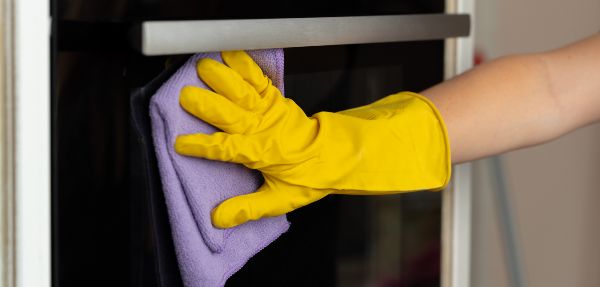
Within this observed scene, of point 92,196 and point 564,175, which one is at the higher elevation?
point 92,196

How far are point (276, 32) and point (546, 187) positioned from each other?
3.55 feet

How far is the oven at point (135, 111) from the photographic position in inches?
26.4

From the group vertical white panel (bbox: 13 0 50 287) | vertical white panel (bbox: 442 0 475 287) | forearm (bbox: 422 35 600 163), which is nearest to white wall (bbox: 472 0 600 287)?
vertical white panel (bbox: 442 0 475 287)

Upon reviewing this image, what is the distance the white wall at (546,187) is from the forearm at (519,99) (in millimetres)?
610

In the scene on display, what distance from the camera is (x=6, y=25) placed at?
2.12 ft

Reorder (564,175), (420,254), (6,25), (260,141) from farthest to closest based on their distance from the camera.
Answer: (564,175) → (420,254) → (260,141) → (6,25)

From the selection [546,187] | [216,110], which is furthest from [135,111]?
[546,187]

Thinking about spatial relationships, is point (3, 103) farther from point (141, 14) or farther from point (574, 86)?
point (574, 86)

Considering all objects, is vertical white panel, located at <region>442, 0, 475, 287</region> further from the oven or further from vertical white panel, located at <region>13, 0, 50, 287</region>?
vertical white panel, located at <region>13, 0, 50, 287</region>

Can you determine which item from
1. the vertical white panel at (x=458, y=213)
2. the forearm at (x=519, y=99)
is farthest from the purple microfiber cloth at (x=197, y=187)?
the vertical white panel at (x=458, y=213)

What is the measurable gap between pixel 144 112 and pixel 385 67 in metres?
0.38

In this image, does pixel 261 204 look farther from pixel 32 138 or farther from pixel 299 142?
pixel 32 138

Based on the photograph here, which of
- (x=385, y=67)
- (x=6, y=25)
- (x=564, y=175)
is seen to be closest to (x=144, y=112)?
(x=6, y=25)

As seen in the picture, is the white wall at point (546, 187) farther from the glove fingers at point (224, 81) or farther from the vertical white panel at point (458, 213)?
the glove fingers at point (224, 81)
